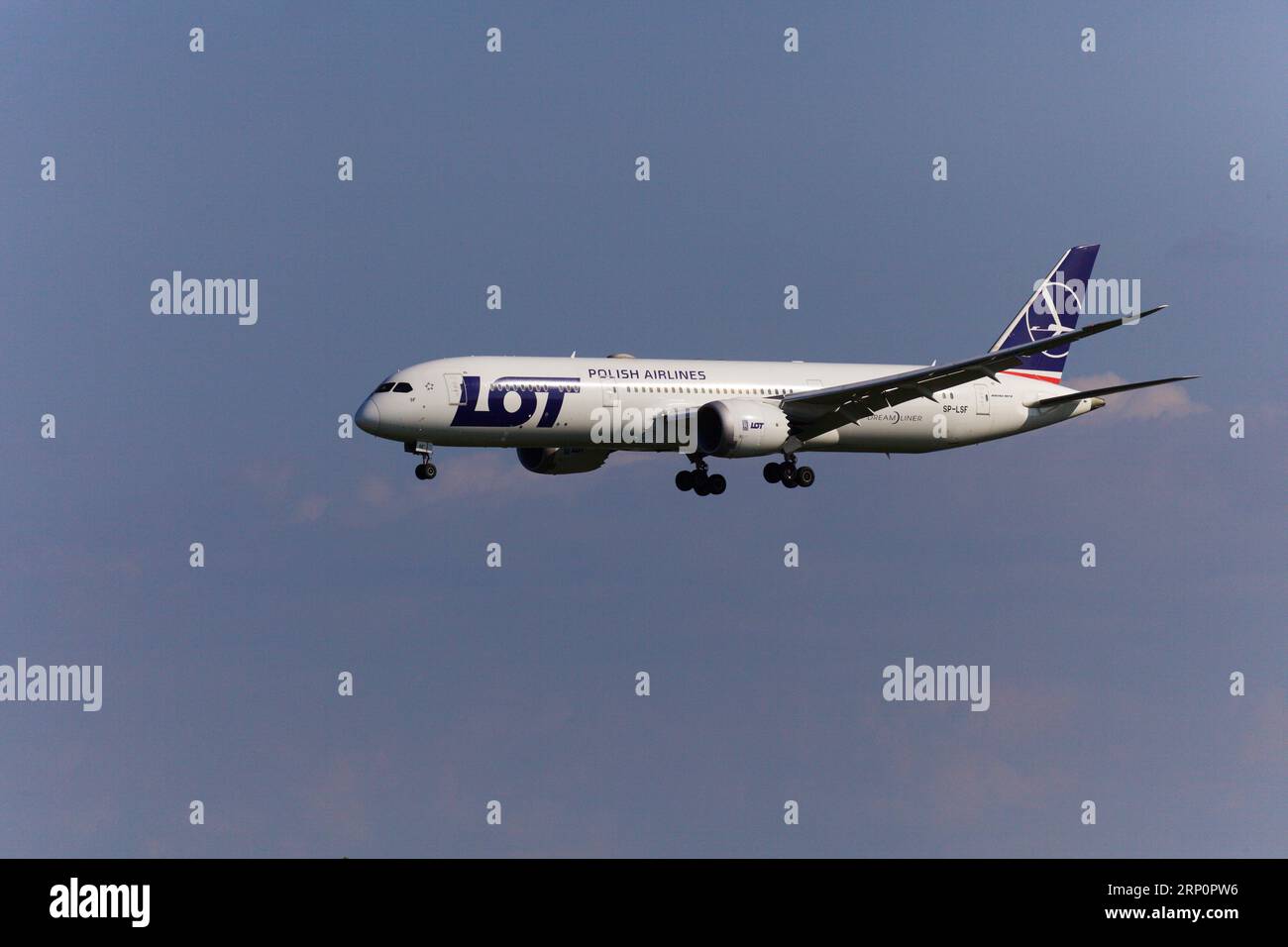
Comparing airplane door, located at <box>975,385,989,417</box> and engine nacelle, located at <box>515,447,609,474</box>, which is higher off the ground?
airplane door, located at <box>975,385,989,417</box>

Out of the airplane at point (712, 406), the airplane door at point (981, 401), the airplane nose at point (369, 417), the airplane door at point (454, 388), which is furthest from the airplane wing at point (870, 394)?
the airplane nose at point (369, 417)

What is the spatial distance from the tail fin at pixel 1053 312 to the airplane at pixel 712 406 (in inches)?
30.5

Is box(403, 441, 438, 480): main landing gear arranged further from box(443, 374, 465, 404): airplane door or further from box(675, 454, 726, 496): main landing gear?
box(675, 454, 726, 496): main landing gear

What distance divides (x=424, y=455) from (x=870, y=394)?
54.8ft

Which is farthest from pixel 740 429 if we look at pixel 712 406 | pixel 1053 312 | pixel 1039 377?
pixel 1053 312

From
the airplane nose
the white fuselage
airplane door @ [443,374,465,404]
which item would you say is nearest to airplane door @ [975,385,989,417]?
the white fuselage

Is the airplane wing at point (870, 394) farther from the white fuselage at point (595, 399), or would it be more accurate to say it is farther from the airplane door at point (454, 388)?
the airplane door at point (454, 388)

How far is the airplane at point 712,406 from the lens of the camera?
72375 mm

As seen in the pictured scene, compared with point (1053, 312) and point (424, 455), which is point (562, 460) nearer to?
point (424, 455)

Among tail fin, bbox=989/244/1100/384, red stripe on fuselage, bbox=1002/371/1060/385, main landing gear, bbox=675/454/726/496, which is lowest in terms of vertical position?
main landing gear, bbox=675/454/726/496

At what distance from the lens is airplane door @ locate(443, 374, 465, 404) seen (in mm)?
72188

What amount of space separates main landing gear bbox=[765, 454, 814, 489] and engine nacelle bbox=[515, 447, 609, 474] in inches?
249
